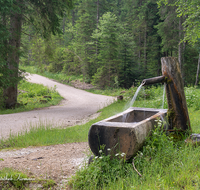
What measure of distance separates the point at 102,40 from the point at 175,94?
1700 cm

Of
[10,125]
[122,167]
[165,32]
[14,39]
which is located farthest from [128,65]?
[122,167]

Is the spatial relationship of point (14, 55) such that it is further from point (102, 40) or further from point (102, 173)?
point (102, 40)

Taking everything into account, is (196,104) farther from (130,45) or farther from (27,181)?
(130,45)

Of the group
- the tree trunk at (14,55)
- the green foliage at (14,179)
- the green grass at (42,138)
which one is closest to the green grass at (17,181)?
the green foliage at (14,179)

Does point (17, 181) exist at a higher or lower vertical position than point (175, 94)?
lower

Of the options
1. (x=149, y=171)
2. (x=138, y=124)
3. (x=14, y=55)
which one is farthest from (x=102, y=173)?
(x=14, y=55)

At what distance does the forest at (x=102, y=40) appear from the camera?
10.8 metres

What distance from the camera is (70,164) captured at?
3602mm

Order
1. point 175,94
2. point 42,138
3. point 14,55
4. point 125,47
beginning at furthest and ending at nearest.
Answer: point 125,47
point 14,55
point 42,138
point 175,94

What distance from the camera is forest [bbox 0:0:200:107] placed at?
10.8m

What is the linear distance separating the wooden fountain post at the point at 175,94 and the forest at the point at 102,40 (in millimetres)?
7176

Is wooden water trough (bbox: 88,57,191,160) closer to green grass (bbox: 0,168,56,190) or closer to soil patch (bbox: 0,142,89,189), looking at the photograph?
soil patch (bbox: 0,142,89,189)

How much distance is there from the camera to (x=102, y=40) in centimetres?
1998

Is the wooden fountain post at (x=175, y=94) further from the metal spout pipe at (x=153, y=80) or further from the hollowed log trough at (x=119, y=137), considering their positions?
the hollowed log trough at (x=119, y=137)
